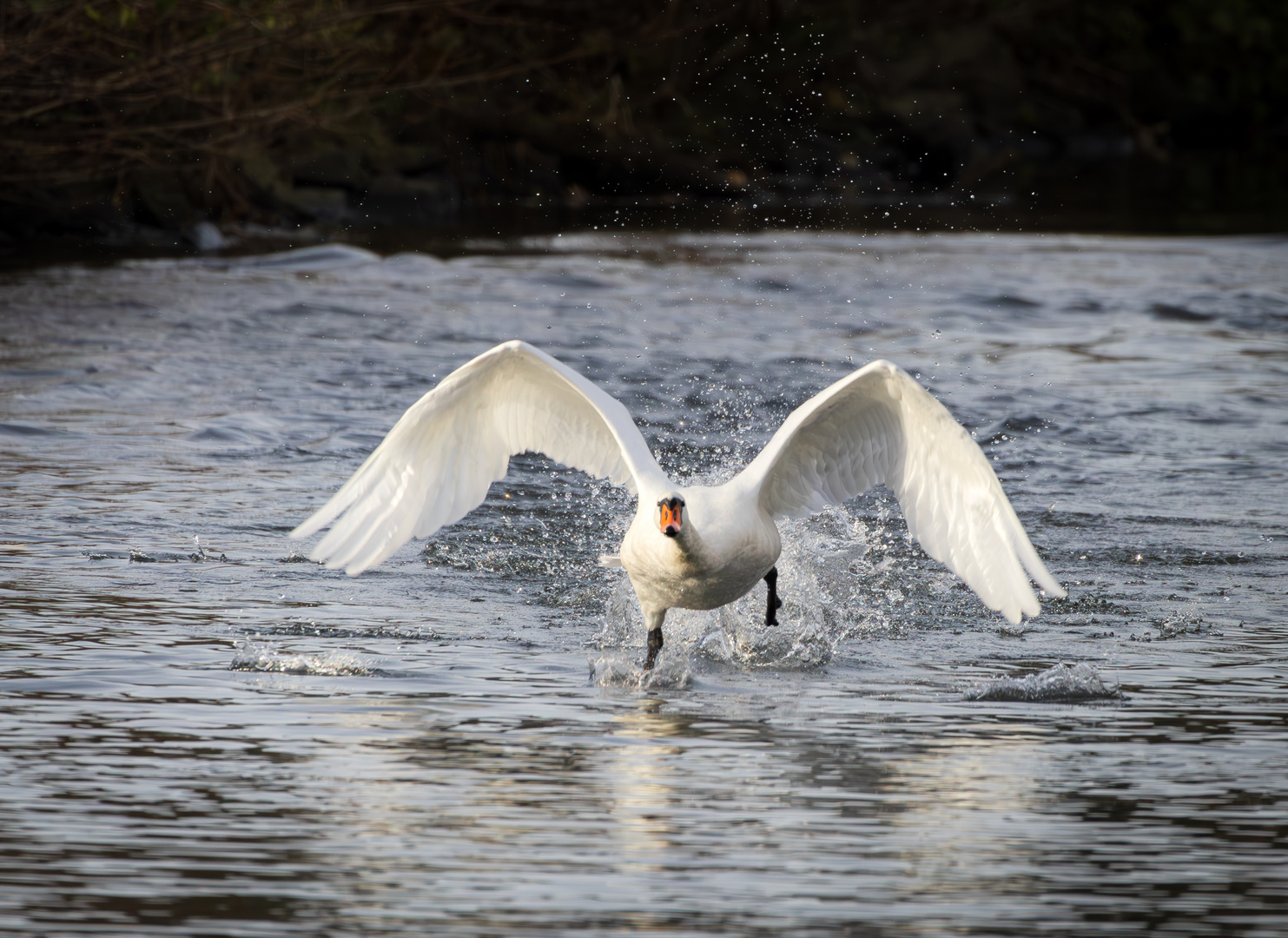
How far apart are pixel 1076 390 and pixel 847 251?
30.1 feet

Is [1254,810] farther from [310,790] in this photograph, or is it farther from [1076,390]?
[1076,390]

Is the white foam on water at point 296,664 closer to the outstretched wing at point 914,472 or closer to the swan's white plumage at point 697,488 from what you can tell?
the swan's white plumage at point 697,488

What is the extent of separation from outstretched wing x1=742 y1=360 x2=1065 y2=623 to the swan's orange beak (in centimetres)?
55

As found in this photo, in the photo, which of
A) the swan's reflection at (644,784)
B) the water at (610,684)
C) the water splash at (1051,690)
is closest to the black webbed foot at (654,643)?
the water at (610,684)

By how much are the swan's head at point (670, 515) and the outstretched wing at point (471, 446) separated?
54 cm

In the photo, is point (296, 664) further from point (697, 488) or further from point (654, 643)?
point (697, 488)

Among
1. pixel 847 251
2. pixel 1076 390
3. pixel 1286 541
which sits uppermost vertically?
pixel 847 251

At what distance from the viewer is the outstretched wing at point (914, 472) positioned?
21.0 feet

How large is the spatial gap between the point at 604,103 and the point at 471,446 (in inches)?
850

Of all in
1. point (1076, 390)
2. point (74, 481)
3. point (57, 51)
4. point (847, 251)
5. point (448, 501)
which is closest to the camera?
point (448, 501)

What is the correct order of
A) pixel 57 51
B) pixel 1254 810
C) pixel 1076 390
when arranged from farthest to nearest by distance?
pixel 57 51 → pixel 1076 390 → pixel 1254 810

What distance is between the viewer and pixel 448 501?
719 cm

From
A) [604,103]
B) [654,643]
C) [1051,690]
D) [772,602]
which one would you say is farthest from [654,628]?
[604,103]

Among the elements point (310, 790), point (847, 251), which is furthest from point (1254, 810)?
point (847, 251)
